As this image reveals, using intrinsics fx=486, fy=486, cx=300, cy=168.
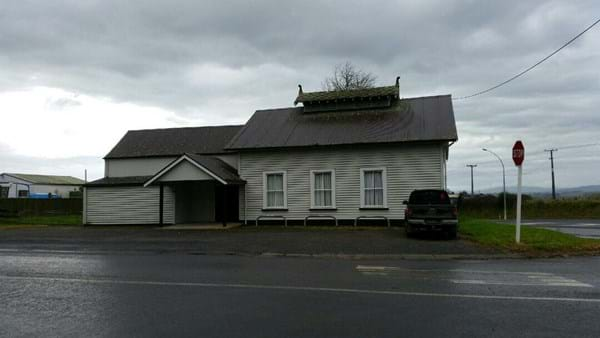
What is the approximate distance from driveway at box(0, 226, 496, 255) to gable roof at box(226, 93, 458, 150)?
14.9 ft

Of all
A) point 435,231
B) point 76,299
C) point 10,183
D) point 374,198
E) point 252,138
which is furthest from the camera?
point 10,183

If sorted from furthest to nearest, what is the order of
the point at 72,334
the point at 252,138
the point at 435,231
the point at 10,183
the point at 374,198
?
the point at 10,183 < the point at 252,138 < the point at 374,198 < the point at 435,231 < the point at 72,334

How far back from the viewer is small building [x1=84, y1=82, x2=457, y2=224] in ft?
74.6

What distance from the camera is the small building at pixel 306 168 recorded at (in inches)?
896

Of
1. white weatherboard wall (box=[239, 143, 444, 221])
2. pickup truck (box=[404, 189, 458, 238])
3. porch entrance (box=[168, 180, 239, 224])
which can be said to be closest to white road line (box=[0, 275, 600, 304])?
pickup truck (box=[404, 189, 458, 238])

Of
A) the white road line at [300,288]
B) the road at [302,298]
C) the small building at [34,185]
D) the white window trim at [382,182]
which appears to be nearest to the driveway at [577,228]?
the white window trim at [382,182]

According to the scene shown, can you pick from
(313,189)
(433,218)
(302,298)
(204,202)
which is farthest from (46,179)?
(302,298)

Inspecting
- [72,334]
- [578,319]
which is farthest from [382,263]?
[72,334]

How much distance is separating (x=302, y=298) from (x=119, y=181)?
76.6 feet

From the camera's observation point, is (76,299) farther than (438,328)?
Yes

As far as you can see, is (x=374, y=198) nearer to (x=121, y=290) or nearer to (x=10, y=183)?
(x=121, y=290)

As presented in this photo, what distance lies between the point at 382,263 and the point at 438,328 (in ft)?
20.1

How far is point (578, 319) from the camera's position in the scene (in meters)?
6.39

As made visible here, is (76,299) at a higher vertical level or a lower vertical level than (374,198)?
lower
